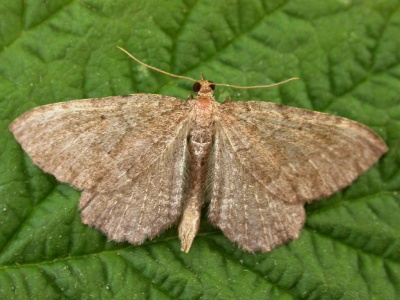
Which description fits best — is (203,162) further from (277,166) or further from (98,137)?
(98,137)

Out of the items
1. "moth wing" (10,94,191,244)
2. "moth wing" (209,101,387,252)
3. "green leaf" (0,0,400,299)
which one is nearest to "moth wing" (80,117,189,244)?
"moth wing" (10,94,191,244)

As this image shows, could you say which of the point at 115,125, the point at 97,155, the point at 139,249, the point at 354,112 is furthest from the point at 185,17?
the point at 139,249

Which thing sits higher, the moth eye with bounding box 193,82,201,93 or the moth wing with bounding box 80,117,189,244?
the moth eye with bounding box 193,82,201,93

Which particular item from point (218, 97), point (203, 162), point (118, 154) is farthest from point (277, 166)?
point (118, 154)

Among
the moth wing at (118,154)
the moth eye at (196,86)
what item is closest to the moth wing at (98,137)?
the moth wing at (118,154)

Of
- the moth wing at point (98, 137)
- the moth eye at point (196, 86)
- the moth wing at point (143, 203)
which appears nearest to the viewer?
the moth wing at point (98, 137)

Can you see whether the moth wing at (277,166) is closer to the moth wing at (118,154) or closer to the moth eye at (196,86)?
the moth eye at (196,86)

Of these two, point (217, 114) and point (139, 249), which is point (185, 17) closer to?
point (217, 114)

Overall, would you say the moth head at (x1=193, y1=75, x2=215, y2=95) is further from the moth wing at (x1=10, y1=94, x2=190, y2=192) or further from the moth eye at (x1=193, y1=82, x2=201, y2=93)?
the moth wing at (x1=10, y1=94, x2=190, y2=192)
